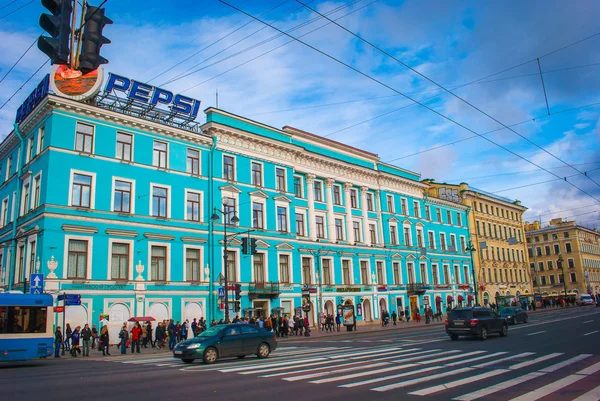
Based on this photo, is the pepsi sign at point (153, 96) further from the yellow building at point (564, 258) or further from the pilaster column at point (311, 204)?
the yellow building at point (564, 258)

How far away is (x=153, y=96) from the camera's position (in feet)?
115

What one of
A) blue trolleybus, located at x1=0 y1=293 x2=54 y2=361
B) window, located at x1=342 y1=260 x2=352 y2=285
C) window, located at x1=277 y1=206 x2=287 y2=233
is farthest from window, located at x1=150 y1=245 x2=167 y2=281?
window, located at x1=342 y1=260 x2=352 y2=285

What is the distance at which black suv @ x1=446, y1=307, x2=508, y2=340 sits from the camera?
76.6 feet

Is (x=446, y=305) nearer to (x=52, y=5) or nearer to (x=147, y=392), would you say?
(x=147, y=392)

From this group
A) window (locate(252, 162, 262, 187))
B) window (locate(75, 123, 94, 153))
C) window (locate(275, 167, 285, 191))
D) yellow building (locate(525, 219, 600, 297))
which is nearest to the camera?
window (locate(75, 123, 94, 153))

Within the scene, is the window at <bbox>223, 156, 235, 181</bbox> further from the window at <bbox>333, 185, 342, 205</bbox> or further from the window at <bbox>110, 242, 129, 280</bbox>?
the window at <bbox>333, 185, 342, 205</bbox>

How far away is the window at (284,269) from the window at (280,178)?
6.24 metres

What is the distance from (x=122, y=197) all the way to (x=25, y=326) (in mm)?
13723

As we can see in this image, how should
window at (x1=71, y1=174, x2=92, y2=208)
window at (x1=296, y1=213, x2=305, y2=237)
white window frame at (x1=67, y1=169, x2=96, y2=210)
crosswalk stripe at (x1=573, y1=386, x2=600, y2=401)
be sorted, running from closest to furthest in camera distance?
crosswalk stripe at (x1=573, y1=386, x2=600, y2=401) < white window frame at (x1=67, y1=169, x2=96, y2=210) < window at (x1=71, y1=174, x2=92, y2=208) < window at (x1=296, y1=213, x2=305, y2=237)

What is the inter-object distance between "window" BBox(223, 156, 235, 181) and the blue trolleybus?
19795 millimetres

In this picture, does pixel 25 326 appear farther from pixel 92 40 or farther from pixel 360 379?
pixel 92 40

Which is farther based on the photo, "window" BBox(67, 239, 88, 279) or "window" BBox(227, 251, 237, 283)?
"window" BBox(227, 251, 237, 283)

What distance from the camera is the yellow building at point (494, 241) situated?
231ft

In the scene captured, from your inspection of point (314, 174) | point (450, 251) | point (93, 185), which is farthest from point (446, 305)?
point (93, 185)
